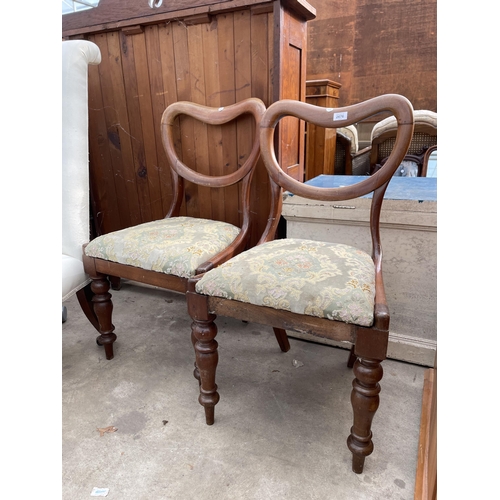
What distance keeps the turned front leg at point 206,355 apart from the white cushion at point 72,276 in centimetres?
57

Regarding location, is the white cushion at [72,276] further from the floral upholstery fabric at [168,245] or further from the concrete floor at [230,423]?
the concrete floor at [230,423]

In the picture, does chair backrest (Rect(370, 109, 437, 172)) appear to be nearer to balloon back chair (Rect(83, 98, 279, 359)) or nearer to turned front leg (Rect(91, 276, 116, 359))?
balloon back chair (Rect(83, 98, 279, 359))

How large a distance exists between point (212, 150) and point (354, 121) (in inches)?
30.5

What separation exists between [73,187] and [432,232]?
1.35m

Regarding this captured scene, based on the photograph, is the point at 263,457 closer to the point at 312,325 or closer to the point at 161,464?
the point at 161,464

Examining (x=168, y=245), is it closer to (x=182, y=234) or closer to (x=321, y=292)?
(x=182, y=234)

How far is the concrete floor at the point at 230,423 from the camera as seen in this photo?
102cm

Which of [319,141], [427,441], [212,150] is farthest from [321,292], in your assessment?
[319,141]

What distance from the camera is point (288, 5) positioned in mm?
1489

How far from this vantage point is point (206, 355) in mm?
1146

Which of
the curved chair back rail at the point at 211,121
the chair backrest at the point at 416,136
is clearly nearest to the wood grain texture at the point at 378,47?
the chair backrest at the point at 416,136
